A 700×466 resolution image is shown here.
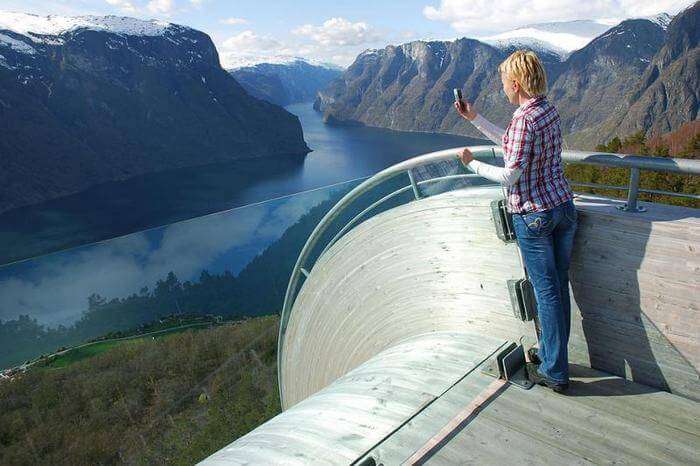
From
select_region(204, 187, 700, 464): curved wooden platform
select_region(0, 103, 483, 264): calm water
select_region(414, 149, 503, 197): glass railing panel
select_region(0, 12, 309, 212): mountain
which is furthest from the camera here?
select_region(0, 12, 309, 212): mountain

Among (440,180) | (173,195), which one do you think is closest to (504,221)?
(440,180)

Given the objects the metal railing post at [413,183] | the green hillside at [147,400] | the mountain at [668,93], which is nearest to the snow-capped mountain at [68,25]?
the mountain at [668,93]

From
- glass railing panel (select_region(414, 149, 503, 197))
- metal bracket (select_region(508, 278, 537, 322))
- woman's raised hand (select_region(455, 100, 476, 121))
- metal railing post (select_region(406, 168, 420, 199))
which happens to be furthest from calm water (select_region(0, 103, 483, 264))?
metal bracket (select_region(508, 278, 537, 322))

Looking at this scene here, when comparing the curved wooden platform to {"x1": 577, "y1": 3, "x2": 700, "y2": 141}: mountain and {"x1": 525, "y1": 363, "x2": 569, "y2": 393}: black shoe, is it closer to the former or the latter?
{"x1": 525, "y1": 363, "x2": 569, "y2": 393}: black shoe

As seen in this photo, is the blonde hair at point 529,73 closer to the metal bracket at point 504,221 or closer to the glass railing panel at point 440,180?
the metal bracket at point 504,221

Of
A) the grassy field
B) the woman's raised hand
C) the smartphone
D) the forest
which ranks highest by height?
the smartphone

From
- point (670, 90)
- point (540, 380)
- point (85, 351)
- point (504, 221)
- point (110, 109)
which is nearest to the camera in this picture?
point (540, 380)

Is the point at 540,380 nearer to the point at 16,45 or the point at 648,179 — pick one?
the point at 648,179
